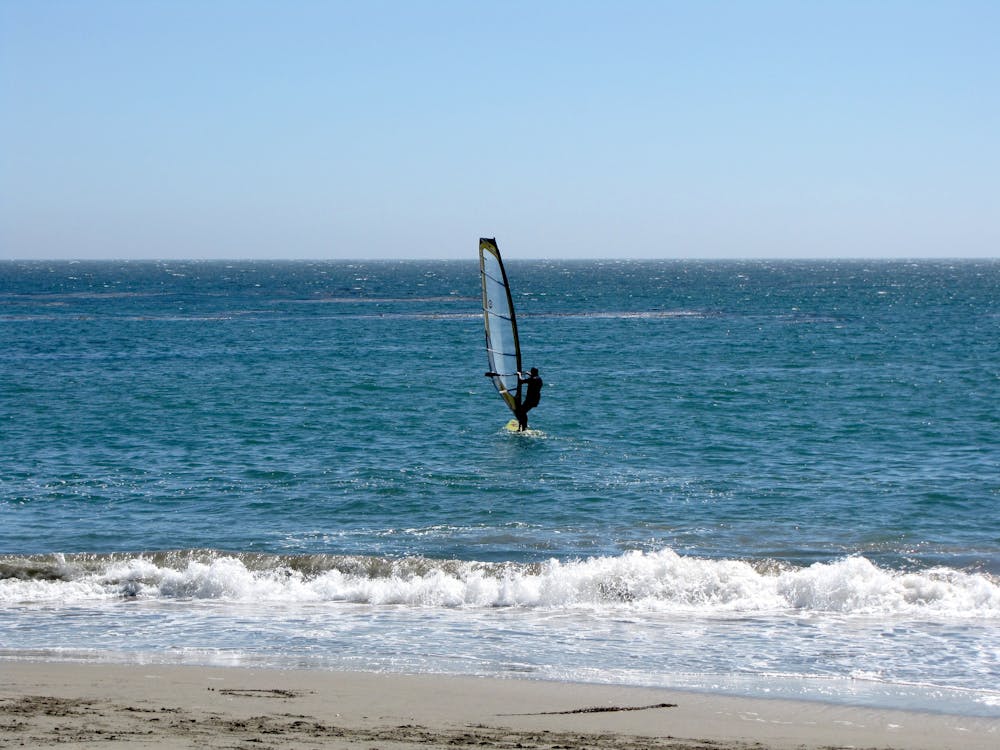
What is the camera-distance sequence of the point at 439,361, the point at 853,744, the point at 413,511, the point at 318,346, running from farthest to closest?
the point at 318,346
the point at 439,361
the point at 413,511
the point at 853,744

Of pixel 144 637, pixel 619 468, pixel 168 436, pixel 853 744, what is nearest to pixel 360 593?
pixel 144 637

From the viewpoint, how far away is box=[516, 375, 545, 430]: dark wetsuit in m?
28.7

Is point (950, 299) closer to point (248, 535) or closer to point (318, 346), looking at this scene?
point (318, 346)

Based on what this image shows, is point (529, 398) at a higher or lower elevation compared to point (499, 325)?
lower

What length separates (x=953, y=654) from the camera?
1305cm

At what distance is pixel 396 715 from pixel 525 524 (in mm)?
10087

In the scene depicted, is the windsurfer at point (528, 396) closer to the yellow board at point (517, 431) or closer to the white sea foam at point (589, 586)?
the yellow board at point (517, 431)

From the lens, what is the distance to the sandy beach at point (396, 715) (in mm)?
9305

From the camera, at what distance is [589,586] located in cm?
1611

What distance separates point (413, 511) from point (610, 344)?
124 feet

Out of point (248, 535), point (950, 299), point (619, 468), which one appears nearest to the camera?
point (248, 535)

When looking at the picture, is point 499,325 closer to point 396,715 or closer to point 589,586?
point 589,586

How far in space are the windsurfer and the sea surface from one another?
0.59 meters

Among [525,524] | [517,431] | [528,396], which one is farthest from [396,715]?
[517,431]
